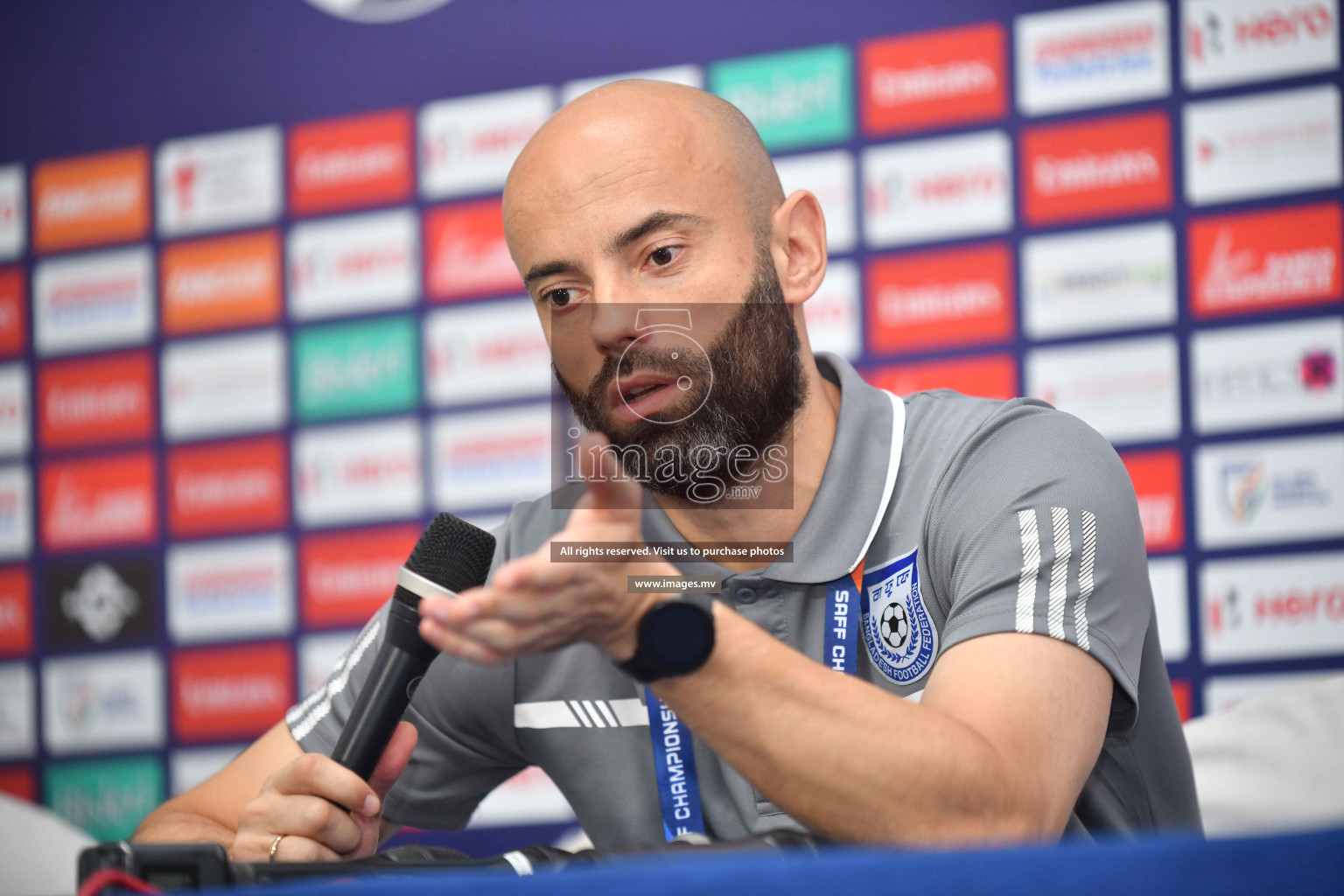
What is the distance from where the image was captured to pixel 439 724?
1.10 metres

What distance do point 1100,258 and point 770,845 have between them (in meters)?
1.99

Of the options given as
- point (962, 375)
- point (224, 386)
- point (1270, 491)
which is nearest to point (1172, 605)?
point (1270, 491)

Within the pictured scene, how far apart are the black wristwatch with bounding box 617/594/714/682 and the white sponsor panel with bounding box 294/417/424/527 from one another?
201 centimetres

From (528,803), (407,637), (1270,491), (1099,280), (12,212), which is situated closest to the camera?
(407,637)

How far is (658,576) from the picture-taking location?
0.60 metres

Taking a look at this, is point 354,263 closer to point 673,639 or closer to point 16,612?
point 16,612

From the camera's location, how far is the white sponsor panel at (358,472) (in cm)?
253

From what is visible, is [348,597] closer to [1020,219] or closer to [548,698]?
[548,698]

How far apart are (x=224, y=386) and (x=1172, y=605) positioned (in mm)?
2331

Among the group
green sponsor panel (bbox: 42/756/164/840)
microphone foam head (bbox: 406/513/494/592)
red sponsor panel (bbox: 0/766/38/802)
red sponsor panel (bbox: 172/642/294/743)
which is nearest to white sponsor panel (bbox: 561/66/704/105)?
red sponsor panel (bbox: 172/642/294/743)

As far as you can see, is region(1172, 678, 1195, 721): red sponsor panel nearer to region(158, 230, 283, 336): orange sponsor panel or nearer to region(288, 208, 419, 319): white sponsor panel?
region(288, 208, 419, 319): white sponsor panel

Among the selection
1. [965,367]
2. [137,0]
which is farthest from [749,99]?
[137,0]

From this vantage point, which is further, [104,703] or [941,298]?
[104,703]

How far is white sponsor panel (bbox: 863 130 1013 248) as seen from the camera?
225 cm
